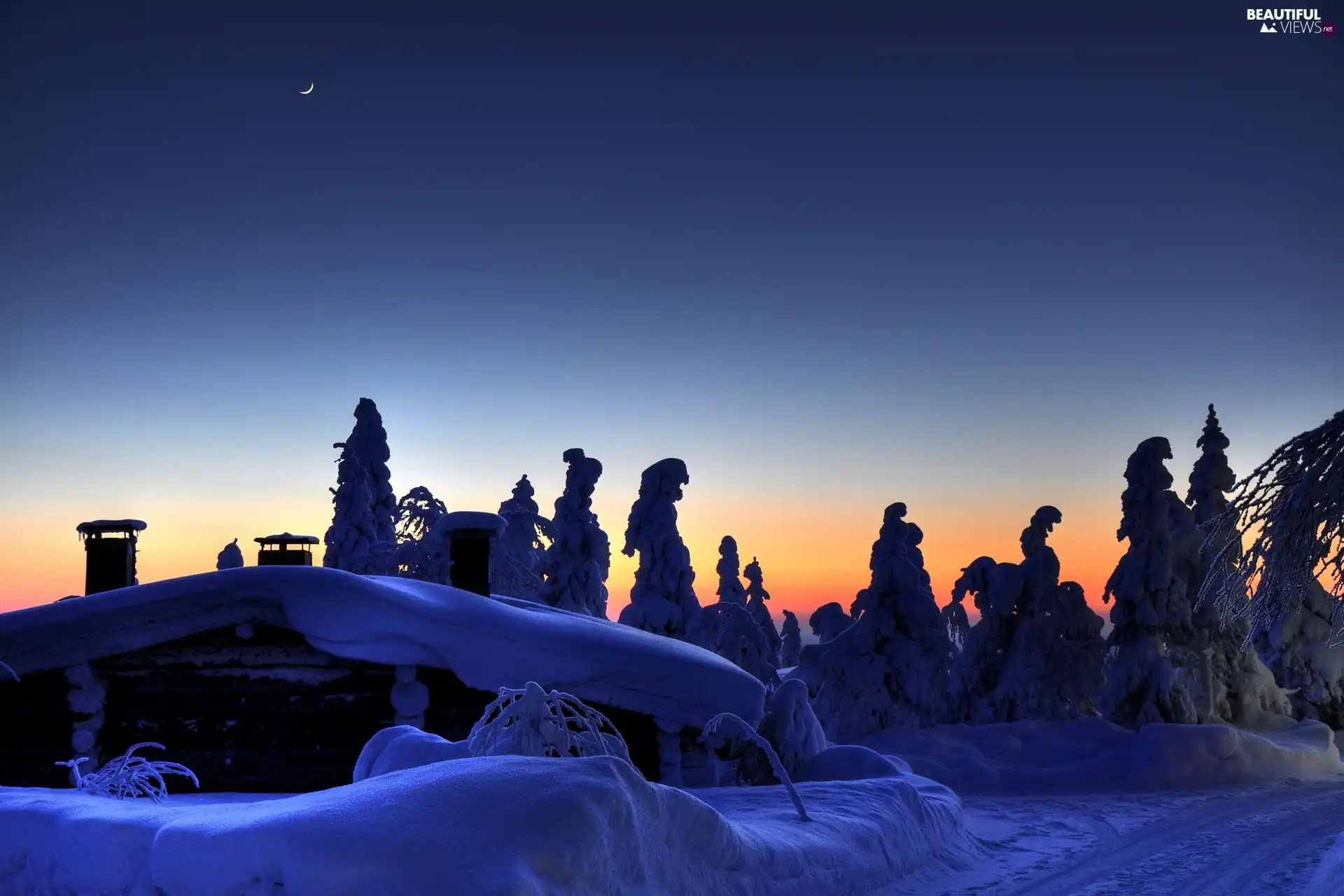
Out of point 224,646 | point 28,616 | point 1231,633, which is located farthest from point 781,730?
point 1231,633

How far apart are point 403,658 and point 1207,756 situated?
1689cm

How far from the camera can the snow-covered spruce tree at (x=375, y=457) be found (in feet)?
123

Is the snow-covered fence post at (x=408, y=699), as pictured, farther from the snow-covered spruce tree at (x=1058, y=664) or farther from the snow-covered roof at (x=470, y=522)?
the snow-covered spruce tree at (x=1058, y=664)

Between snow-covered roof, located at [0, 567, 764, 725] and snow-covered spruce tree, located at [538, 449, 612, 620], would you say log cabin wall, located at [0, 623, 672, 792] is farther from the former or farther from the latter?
snow-covered spruce tree, located at [538, 449, 612, 620]

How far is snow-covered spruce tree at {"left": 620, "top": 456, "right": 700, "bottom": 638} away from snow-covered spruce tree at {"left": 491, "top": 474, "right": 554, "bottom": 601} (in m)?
3.04

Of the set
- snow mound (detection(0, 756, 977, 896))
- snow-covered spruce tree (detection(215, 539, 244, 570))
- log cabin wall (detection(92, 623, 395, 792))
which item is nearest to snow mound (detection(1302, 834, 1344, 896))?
snow mound (detection(0, 756, 977, 896))

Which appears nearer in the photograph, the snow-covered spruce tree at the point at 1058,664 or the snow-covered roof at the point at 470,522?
the snow-covered roof at the point at 470,522

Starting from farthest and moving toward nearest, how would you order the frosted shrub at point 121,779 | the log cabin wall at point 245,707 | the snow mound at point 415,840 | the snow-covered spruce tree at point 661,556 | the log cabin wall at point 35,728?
the snow-covered spruce tree at point 661,556 < the log cabin wall at point 245,707 < the log cabin wall at point 35,728 < the frosted shrub at point 121,779 < the snow mound at point 415,840

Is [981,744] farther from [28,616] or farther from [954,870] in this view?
[28,616]

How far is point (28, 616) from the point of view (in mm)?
13938

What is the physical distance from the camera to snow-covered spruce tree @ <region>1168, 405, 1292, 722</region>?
2795 centimetres

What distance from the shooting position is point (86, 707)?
556 inches

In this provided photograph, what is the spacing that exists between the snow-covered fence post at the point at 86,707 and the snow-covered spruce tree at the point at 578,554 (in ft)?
58.4

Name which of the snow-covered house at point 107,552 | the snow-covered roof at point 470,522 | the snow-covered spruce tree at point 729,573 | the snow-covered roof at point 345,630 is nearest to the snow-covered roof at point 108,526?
the snow-covered house at point 107,552
